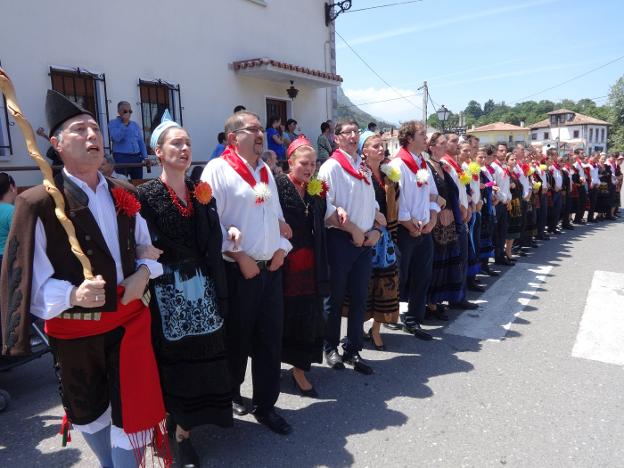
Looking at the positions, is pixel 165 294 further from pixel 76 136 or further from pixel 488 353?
pixel 488 353

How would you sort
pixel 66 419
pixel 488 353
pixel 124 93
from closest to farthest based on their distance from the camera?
pixel 66 419 → pixel 488 353 → pixel 124 93

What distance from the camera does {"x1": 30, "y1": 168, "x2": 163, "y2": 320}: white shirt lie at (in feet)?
6.64

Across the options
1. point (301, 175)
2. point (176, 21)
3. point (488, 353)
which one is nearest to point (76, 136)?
point (301, 175)

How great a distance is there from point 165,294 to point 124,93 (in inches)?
265

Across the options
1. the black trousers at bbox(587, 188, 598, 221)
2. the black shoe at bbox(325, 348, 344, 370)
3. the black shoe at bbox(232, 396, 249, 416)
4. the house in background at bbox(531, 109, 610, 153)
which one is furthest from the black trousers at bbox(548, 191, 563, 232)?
the house in background at bbox(531, 109, 610, 153)

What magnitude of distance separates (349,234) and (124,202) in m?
2.02

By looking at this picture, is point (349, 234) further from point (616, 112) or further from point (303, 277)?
point (616, 112)

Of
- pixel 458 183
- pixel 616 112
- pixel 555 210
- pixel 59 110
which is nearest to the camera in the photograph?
pixel 59 110

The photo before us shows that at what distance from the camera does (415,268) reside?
4867mm

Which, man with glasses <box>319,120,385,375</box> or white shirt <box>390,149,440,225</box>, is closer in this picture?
man with glasses <box>319,120,385,375</box>

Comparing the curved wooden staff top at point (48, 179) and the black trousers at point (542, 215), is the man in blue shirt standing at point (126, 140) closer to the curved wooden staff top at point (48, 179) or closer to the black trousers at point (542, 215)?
the curved wooden staff top at point (48, 179)

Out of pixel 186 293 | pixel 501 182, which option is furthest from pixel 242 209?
pixel 501 182

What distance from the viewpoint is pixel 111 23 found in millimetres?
8008

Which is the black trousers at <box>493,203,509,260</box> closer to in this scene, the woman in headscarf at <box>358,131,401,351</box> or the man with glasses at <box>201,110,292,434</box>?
the woman in headscarf at <box>358,131,401,351</box>
